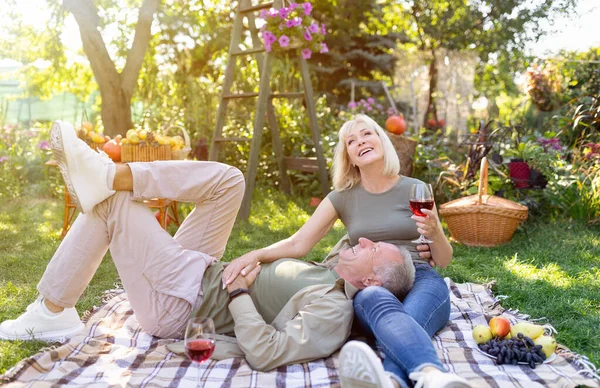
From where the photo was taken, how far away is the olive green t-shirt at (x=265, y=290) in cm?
269

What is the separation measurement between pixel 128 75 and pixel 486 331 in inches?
230

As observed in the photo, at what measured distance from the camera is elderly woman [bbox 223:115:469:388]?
81.7 inches

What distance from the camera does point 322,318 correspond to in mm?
2498

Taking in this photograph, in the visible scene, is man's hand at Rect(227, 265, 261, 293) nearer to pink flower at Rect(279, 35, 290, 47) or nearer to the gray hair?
the gray hair

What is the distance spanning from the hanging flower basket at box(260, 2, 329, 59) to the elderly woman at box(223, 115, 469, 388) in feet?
9.11

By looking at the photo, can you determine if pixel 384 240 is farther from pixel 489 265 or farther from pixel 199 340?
pixel 489 265

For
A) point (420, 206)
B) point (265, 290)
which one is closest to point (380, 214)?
point (420, 206)

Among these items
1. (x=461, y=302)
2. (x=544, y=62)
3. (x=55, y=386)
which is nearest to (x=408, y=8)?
(x=544, y=62)

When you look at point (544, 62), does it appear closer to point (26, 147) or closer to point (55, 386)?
point (26, 147)

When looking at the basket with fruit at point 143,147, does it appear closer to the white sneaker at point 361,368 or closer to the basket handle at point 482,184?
the basket handle at point 482,184

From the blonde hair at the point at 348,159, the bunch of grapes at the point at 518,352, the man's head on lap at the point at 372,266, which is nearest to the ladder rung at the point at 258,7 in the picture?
the blonde hair at the point at 348,159

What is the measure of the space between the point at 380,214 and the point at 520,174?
2805 millimetres

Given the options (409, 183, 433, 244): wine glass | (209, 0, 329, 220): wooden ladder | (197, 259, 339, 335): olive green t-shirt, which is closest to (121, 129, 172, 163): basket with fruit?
(209, 0, 329, 220): wooden ladder

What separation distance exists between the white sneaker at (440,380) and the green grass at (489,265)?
105 cm
